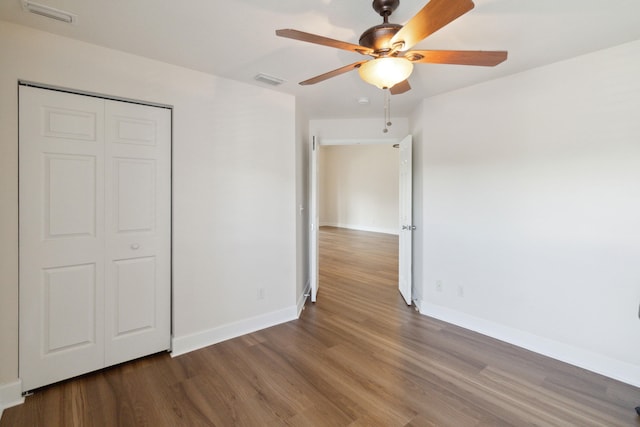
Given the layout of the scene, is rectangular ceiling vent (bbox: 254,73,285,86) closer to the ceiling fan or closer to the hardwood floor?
the ceiling fan

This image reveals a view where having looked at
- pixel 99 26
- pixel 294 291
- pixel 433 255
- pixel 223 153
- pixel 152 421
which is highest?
pixel 99 26

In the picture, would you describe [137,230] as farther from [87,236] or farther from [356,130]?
[356,130]

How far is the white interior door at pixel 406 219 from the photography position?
3533 millimetres

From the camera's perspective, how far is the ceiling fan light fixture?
151cm

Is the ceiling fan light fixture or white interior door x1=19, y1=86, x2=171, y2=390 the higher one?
the ceiling fan light fixture

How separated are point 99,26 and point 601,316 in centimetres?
418

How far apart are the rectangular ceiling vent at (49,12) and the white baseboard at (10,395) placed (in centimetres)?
235

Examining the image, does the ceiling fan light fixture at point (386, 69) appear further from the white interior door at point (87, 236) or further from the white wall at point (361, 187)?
the white wall at point (361, 187)

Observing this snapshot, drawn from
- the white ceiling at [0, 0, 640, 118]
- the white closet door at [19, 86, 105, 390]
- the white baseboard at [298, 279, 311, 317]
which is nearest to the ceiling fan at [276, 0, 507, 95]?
the white ceiling at [0, 0, 640, 118]

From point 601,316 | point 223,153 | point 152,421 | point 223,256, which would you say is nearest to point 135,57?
point 223,153

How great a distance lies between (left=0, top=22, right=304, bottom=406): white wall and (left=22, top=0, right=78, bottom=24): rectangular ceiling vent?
278 millimetres

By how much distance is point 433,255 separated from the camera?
3.27 meters

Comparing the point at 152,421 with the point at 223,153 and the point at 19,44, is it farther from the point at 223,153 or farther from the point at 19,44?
the point at 19,44

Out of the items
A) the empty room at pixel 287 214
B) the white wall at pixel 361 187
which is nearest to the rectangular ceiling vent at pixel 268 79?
the empty room at pixel 287 214
